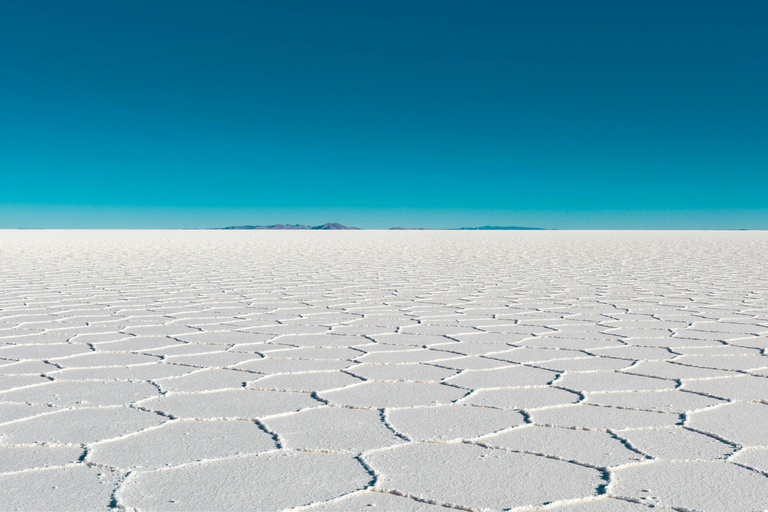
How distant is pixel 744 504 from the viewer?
1146mm

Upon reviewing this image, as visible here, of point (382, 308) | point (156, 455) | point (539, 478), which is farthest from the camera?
point (382, 308)

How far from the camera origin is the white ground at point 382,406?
3.98ft

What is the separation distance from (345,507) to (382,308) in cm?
260

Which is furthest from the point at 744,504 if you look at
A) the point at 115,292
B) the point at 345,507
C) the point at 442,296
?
the point at 115,292

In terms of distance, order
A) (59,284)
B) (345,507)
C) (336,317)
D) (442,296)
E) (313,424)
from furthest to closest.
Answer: (59,284), (442,296), (336,317), (313,424), (345,507)

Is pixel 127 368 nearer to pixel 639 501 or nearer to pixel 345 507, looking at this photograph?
pixel 345 507

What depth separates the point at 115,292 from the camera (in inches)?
175

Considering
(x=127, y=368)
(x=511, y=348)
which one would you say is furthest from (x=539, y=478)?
(x=127, y=368)

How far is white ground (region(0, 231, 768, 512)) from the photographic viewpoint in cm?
121

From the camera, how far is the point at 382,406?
1.75 meters

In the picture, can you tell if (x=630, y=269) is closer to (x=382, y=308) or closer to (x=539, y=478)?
(x=382, y=308)

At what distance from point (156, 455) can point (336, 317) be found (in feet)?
6.56

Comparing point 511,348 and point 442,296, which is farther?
point 442,296

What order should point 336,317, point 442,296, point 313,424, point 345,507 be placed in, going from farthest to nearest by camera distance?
point 442,296
point 336,317
point 313,424
point 345,507
